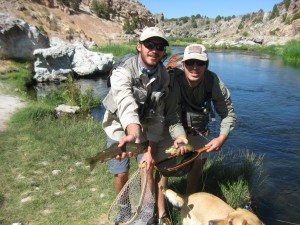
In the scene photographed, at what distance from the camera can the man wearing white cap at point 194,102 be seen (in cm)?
418

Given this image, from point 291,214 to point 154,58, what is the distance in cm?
423

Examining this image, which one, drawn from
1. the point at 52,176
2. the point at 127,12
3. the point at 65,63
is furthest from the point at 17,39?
the point at 127,12

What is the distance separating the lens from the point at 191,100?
14.6 feet

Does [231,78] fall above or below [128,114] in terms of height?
below

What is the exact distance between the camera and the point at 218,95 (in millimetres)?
4414

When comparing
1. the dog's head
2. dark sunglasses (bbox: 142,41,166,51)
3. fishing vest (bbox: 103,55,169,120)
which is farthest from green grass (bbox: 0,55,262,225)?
dark sunglasses (bbox: 142,41,166,51)

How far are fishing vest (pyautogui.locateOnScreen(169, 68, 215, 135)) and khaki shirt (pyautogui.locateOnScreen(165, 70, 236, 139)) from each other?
0.8 inches

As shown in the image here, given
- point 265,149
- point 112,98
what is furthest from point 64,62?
point 112,98

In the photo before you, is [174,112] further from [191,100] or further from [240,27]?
[240,27]

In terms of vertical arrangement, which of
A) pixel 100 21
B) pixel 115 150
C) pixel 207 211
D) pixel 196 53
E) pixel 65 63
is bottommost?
pixel 65 63

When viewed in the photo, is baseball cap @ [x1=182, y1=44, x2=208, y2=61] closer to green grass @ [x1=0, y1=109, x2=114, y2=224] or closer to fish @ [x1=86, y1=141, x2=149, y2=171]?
fish @ [x1=86, y1=141, x2=149, y2=171]

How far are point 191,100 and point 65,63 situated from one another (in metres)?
19.9

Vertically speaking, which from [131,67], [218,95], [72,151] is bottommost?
[72,151]

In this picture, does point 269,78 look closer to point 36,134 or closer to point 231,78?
point 231,78
